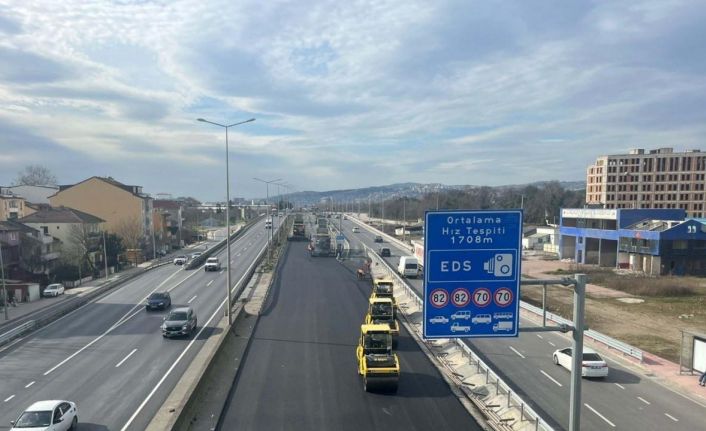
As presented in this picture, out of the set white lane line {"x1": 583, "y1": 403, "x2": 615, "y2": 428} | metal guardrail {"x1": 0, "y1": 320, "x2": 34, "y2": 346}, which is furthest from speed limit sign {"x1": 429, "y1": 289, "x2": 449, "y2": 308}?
metal guardrail {"x1": 0, "y1": 320, "x2": 34, "y2": 346}

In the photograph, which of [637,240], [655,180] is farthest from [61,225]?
[655,180]

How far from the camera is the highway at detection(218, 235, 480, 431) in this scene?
1492cm

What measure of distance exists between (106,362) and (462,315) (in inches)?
756

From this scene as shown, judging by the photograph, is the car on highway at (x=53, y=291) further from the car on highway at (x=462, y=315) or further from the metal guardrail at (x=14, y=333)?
the car on highway at (x=462, y=315)

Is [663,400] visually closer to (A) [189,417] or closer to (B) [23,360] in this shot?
(A) [189,417]

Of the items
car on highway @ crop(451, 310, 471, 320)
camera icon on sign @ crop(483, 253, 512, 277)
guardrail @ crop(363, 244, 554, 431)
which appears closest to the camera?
camera icon on sign @ crop(483, 253, 512, 277)

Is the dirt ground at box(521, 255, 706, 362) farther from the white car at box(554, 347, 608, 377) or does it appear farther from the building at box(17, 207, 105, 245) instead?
the building at box(17, 207, 105, 245)

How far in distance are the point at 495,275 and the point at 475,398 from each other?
30.0ft

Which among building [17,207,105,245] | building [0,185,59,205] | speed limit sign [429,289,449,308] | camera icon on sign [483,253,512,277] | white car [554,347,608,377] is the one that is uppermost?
building [0,185,59,205]

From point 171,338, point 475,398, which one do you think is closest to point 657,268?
point 475,398

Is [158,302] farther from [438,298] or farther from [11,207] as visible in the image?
[11,207]

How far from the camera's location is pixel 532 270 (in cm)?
6159

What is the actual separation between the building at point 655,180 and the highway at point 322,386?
97674 millimetres

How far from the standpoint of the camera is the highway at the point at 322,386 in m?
14.9
